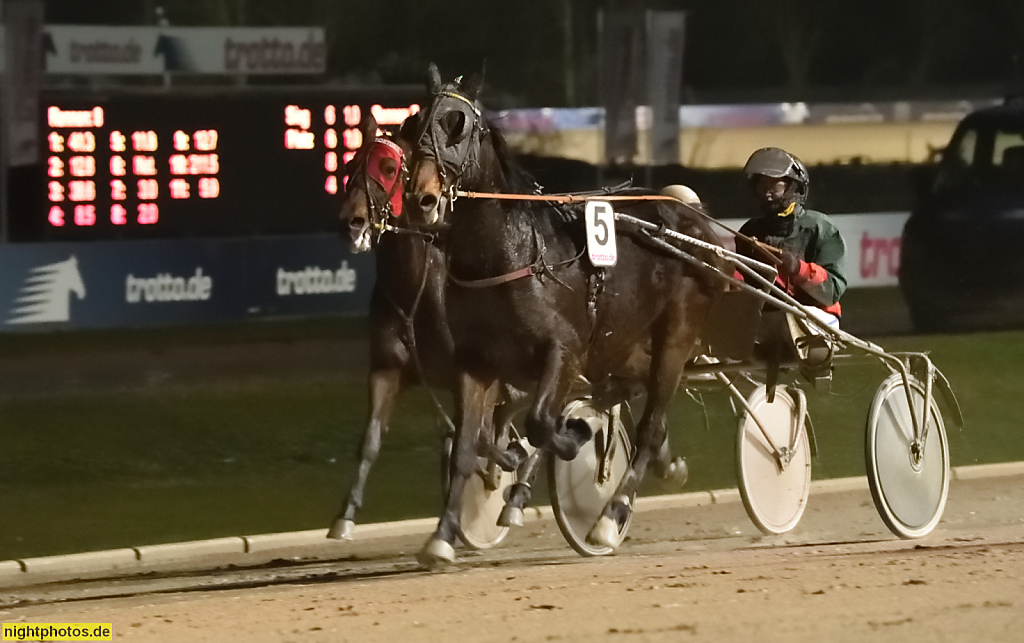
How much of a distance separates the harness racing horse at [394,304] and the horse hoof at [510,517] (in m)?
0.16

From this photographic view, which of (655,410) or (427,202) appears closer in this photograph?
(427,202)

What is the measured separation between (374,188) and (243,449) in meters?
3.96

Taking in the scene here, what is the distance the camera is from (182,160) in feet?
35.8

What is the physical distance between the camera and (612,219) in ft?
21.1

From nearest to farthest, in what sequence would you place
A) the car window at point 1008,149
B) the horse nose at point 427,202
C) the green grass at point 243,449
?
the horse nose at point 427,202 → the green grass at point 243,449 → the car window at point 1008,149

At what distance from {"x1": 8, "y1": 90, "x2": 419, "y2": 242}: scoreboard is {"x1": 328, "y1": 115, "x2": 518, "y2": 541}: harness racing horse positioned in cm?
381

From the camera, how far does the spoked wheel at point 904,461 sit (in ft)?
24.0

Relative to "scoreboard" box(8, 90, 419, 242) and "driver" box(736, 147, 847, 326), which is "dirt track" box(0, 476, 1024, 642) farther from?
"scoreboard" box(8, 90, 419, 242)

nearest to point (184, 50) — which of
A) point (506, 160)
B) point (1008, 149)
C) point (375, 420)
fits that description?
point (375, 420)

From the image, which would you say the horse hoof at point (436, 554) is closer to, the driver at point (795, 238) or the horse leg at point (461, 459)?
the horse leg at point (461, 459)

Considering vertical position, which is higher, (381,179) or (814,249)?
(381,179)

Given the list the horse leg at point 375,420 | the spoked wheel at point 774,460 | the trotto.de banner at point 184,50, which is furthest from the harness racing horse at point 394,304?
the trotto.de banner at point 184,50

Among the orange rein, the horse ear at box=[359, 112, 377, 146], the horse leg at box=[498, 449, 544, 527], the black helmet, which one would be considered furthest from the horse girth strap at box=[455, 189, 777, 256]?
the horse leg at box=[498, 449, 544, 527]

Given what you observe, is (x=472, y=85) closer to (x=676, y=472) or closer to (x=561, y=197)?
(x=561, y=197)
